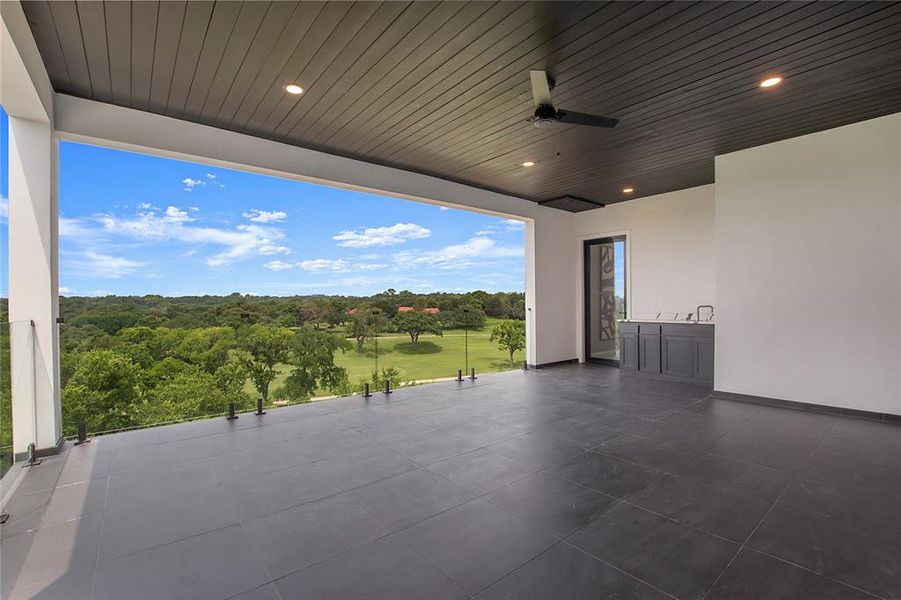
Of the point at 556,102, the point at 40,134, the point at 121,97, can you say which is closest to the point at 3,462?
the point at 40,134

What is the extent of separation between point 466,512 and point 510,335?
5839 millimetres

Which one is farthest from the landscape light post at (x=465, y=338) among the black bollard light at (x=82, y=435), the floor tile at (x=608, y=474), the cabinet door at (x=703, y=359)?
the black bollard light at (x=82, y=435)

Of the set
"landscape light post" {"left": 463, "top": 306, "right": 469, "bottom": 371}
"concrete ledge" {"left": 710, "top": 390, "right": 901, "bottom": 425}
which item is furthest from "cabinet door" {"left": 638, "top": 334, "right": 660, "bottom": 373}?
"landscape light post" {"left": 463, "top": 306, "right": 469, "bottom": 371}

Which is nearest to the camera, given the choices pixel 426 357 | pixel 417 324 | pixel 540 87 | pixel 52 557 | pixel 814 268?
pixel 52 557

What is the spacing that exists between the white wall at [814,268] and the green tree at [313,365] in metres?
5.77

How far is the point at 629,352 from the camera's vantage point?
6359 millimetres

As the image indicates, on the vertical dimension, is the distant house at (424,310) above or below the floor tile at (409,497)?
above

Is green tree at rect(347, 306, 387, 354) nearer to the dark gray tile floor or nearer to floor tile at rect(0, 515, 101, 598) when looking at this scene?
the dark gray tile floor

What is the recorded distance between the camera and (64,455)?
3.05 metres

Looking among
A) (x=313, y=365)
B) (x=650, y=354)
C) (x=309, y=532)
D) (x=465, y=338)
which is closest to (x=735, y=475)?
(x=309, y=532)

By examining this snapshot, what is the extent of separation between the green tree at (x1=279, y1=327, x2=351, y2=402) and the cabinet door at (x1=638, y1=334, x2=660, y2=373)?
16.1 feet

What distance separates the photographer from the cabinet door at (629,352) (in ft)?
20.7

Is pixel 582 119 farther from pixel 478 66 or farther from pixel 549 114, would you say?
pixel 478 66

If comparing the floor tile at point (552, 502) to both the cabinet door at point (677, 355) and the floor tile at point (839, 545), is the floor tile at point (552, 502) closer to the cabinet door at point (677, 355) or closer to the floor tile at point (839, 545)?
the floor tile at point (839, 545)
